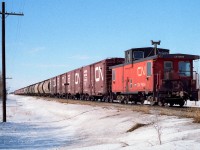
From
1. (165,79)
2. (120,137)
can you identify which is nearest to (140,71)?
(165,79)

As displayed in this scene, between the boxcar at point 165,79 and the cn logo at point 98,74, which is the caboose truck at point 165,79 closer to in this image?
the boxcar at point 165,79

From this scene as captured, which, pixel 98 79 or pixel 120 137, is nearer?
pixel 120 137

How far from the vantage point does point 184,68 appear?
19.7m

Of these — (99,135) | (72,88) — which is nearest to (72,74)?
(72,88)

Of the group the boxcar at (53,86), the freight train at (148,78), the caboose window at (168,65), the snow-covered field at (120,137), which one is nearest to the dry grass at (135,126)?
the snow-covered field at (120,137)

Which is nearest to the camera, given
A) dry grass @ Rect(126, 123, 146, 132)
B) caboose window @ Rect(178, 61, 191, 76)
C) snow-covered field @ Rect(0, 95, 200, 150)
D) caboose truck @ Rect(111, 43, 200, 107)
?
snow-covered field @ Rect(0, 95, 200, 150)

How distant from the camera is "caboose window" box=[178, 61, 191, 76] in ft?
64.0

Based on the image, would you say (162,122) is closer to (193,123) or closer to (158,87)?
(193,123)

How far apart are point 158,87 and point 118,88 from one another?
652 cm

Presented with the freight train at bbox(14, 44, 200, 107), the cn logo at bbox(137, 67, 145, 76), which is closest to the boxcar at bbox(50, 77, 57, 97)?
the freight train at bbox(14, 44, 200, 107)

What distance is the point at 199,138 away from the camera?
7648 millimetres

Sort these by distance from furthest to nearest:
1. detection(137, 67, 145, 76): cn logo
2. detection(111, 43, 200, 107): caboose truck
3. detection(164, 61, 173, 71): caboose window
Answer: detection(137, 67, 145, 76): cn logo → detection(164, 61, 173, 71): caboose window → detection(111, 43, 200, 107): caboose truck

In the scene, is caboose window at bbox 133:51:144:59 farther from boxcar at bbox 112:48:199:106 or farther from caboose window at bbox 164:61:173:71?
caboose window at bbox 164:61:173:71

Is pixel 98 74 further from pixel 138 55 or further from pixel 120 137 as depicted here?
pixel 120 137
